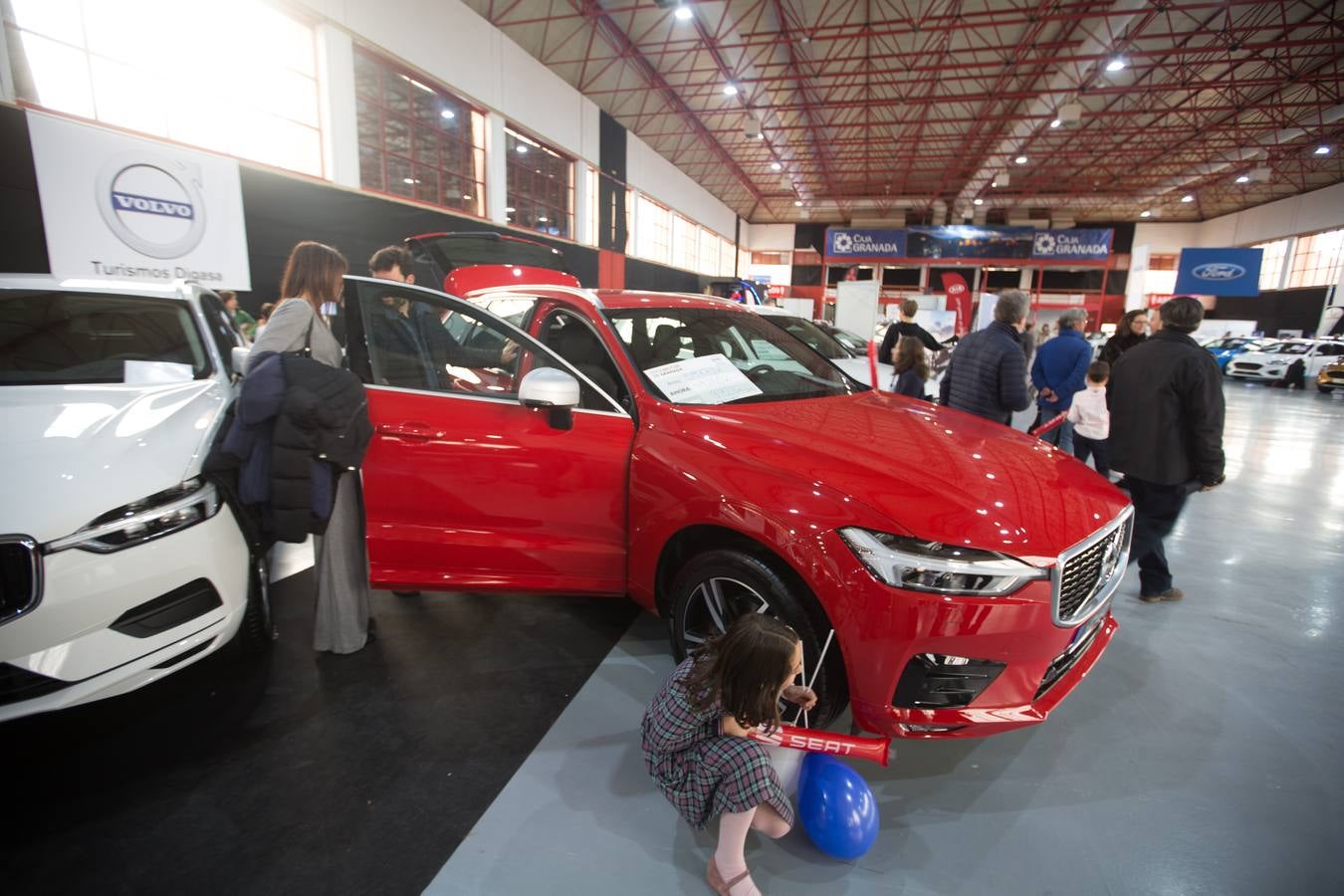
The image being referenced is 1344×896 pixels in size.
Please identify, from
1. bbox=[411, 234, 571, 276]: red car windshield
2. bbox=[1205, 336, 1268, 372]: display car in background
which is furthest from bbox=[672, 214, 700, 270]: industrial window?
bbox=[411, 234, 571, 276]: red car windshield

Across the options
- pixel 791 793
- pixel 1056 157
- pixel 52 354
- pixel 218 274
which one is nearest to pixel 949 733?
pixel 791 793

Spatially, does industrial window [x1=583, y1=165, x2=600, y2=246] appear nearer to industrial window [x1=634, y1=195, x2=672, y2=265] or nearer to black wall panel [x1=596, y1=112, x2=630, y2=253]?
black wall panel [x1=596, y1=112, x2=630, y2=253]

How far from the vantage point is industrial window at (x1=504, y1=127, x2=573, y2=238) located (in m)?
12.9

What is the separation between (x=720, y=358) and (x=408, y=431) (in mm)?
1251

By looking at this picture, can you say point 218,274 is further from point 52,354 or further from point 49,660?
point 49,660

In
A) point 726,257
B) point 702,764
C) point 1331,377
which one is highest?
point 726,257

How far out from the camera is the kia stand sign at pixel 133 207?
554cm

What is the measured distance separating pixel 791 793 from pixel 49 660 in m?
2.04

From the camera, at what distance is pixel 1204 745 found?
2.14m

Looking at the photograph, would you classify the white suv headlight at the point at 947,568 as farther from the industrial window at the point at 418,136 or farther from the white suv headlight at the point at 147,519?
the industrial window at the point at 418,136

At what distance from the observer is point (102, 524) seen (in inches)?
68.9

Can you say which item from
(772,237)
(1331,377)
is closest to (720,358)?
(1331,377)

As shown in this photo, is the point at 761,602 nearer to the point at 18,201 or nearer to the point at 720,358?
the point at 720,358

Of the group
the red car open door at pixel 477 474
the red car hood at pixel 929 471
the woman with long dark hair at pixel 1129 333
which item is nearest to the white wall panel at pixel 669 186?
the woman with long dark hair at pixel 1129 333
